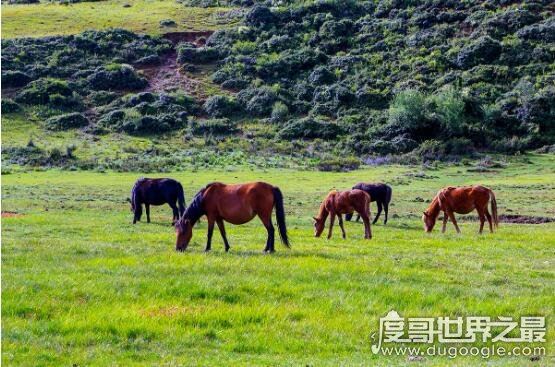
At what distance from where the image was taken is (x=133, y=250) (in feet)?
52.6

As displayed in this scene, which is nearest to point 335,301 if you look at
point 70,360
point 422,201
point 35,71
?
point 70,360

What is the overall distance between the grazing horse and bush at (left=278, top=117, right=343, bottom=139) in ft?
177

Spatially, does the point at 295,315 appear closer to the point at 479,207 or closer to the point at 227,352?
the point at 227,352

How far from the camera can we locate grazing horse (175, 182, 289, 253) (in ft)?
53.1

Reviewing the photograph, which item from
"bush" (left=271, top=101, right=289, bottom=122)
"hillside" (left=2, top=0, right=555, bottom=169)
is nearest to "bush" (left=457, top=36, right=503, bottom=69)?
"hillside" (left=2, top=0, right=555, bottom=169)

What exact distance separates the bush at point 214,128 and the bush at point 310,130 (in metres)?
6.28

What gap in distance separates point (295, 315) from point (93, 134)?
211 feet

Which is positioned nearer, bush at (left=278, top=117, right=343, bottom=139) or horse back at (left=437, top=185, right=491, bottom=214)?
horse back at (left=437, top=185, right=491, bottom=214)

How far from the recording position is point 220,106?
263 ft

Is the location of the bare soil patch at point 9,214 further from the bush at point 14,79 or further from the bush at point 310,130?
the bush at point 14,79

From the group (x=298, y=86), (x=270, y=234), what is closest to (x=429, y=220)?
(x=270, y=234)

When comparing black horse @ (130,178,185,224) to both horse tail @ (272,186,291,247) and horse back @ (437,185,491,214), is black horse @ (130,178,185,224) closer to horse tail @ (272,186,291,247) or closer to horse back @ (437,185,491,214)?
horse back @ (437,185,491,214)

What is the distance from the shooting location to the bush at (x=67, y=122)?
7275 centimetres

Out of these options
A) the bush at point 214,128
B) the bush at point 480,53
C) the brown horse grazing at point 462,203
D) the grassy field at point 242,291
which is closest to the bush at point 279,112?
the bush at point 214,128
